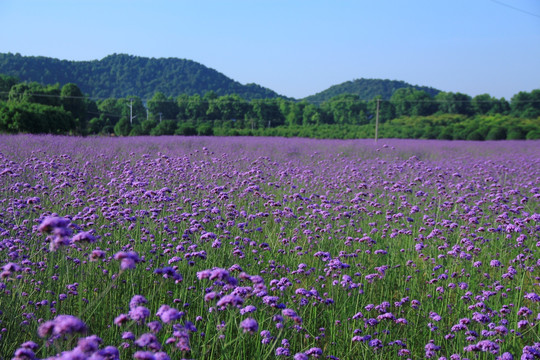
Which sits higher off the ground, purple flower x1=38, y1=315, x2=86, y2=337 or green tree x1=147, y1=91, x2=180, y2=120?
green tree x1=147, y1=91, x2=180, y2=120

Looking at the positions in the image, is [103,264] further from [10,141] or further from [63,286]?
[10,141]

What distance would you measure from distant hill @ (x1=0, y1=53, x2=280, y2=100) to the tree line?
145 feet

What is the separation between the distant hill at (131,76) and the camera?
400ft

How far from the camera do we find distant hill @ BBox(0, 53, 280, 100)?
12188cm

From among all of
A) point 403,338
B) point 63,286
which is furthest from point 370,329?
point 63,286

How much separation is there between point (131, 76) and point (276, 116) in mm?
96481

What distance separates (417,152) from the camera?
47.1 feet

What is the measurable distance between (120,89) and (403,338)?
154m

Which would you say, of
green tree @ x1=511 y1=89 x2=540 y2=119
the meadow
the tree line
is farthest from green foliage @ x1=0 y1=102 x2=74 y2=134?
green tree @ x1=511 y1=89 x2=540 y2=119

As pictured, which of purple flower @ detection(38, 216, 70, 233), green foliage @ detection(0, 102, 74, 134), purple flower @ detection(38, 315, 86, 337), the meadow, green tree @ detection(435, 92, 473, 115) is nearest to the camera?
purple flower @ detection(38, 315, 86, 337)

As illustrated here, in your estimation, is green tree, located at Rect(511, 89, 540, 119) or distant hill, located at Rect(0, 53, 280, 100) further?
distant hill, located at Rect(0, 53, 280, 100)

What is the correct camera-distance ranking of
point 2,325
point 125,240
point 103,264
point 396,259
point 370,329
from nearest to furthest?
1. point 2,325
2. point 370,329
3. point 103,264
4. point 125,240
5. point 396,259

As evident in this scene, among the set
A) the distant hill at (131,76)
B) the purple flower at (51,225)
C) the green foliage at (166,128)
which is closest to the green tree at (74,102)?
the green foliage at (166,128)

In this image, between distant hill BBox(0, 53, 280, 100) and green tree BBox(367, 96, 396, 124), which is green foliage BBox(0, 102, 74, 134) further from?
distant hill BBox(0, 53, 280, 100)
